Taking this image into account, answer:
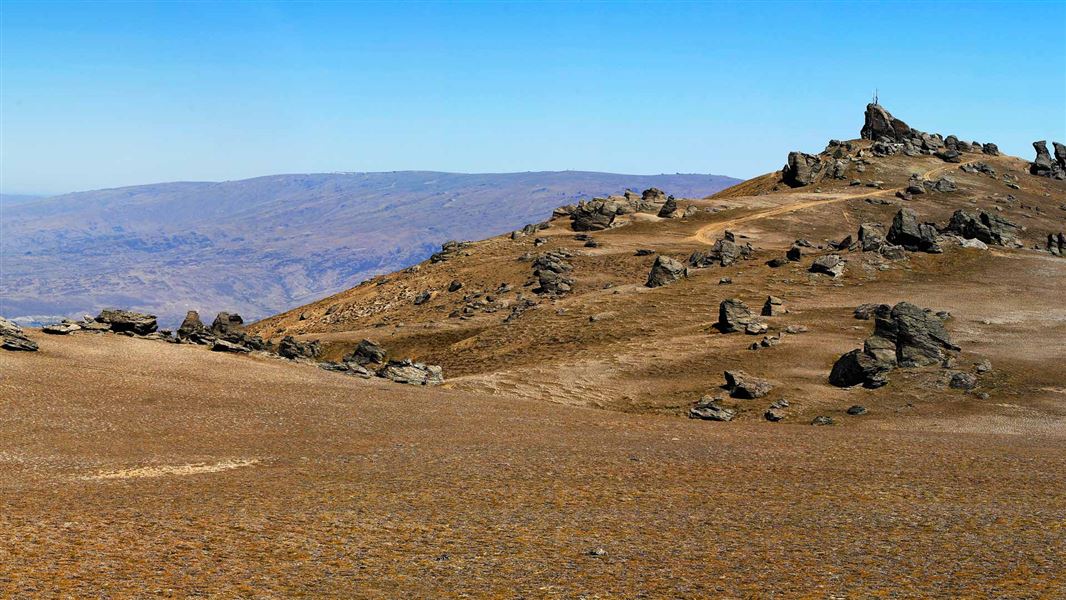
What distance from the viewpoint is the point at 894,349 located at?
2063 inches

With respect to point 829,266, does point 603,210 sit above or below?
above

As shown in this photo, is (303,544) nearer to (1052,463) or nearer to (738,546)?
(738,546)

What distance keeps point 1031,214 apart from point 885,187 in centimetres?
1794

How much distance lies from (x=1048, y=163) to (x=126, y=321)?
13058cm

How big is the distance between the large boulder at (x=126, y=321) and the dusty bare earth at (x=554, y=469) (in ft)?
12.8

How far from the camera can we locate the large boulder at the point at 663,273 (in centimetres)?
7569

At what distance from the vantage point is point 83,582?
65.6 ft

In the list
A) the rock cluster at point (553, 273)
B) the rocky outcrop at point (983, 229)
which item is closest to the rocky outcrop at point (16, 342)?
the rock cluster at point (553, 273)

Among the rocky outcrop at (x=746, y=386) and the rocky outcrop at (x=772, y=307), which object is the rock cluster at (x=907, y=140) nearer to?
the rocky outcrop at (x=772, y=307)

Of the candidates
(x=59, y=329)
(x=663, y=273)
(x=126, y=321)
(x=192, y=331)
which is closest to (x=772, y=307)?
(x=663, y=273)

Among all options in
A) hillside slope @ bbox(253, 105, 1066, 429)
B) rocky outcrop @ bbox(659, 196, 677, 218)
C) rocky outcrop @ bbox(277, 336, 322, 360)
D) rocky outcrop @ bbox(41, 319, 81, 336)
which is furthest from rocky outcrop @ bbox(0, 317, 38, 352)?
rocky outcrop @ bbox(659, 196, 677, 218)

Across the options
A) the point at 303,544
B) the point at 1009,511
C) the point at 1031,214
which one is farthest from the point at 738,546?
the point at 1031,214

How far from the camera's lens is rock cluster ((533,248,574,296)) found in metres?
80.8

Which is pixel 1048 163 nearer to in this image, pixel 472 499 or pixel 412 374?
pixel 412 374
